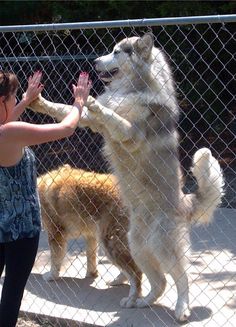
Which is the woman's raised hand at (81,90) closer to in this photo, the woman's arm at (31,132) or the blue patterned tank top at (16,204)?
the woman's arm at (31,132)

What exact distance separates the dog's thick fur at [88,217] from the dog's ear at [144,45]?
1016 millimetres

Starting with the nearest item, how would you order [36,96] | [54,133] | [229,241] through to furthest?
[54,133] < [36,96] < [229,241]

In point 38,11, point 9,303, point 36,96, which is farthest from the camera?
point 38,11

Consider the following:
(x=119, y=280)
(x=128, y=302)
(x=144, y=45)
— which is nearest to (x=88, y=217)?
(x=119, y=280)

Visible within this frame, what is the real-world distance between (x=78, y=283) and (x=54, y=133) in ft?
8.39

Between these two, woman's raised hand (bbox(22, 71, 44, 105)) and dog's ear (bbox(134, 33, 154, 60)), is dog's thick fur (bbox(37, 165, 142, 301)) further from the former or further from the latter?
woman's raised hand (bbox(22, 71, 44, 105))

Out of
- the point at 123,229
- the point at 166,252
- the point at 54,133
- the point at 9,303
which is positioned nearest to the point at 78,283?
Answer: the point at 123,229

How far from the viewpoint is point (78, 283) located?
5.34 metres

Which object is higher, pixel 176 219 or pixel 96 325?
pixel 176 219

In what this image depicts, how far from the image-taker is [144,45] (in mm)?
4574

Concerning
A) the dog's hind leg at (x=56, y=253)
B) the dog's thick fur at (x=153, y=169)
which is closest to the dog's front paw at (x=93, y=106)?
the dog's thick fur at (x=153, y=169)

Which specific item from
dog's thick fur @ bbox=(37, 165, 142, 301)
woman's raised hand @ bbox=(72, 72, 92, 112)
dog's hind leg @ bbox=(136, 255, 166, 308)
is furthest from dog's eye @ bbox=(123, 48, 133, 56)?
dog's hind leg @ bbox=(136, 255, 166, 308)

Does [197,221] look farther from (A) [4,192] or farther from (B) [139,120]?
(A) [4,192]

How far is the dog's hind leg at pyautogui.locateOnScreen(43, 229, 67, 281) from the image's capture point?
540cm
